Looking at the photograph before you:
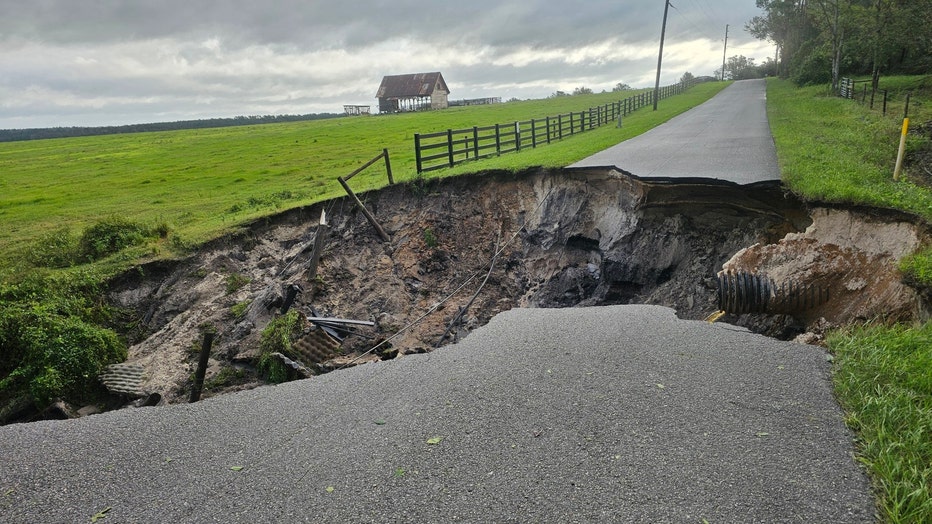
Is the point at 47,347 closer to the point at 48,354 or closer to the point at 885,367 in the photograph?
the point at 48,354

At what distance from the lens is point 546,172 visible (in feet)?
49.1

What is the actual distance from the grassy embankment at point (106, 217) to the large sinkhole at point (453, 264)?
2.92 ft

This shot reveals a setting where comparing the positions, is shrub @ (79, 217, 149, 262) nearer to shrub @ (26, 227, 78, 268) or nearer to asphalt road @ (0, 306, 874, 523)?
shrub @ (26, 227, 78, 268)

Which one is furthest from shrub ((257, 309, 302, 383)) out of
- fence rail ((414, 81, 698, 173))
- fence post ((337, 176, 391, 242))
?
fence rail ((414, 81, 698, 173))

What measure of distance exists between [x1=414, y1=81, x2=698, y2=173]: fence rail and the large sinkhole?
2.66m

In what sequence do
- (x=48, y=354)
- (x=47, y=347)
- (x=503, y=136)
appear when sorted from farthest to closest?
1. (x=503, y=136)
2. (x=47, y=347)
3. (x=48, y=354)

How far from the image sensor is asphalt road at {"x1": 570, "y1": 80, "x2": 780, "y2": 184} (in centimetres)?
1160

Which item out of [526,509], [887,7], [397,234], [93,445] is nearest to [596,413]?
[526,509]

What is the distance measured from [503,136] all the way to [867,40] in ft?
88.5

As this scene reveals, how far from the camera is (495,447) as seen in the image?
4.50 m

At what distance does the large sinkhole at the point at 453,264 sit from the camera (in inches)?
392

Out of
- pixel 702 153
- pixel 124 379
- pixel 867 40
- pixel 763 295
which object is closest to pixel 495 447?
pixel 763 295

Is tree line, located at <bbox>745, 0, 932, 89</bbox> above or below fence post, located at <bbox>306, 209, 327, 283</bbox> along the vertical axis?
above

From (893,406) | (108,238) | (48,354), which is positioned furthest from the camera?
(108,238)
